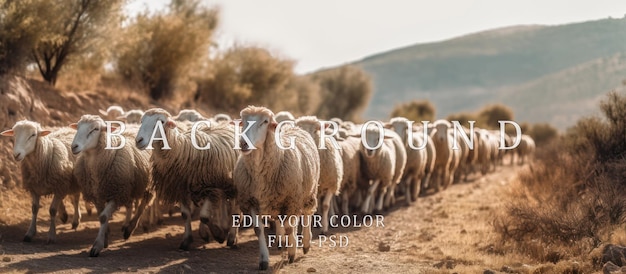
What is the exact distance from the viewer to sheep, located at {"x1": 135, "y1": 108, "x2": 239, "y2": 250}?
371 inches

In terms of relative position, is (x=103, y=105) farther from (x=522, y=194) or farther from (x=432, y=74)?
(x=432, y=74)

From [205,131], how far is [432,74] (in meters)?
150

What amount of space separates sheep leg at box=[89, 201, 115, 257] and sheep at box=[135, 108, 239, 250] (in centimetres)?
73

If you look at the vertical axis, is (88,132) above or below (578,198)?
above

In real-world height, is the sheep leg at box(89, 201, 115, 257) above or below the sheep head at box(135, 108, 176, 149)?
below

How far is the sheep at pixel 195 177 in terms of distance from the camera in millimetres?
9414

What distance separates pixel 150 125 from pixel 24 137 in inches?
95.0

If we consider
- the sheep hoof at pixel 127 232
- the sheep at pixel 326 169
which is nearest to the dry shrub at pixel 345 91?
the sheep at pixel 326 169

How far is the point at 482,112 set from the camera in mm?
54406

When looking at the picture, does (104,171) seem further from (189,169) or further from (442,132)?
(442,132)

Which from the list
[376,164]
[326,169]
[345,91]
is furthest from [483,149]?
[345,91]

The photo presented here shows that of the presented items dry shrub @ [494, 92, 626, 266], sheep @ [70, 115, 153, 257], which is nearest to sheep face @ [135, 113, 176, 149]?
sheep @ [70, 115, 153, 257]

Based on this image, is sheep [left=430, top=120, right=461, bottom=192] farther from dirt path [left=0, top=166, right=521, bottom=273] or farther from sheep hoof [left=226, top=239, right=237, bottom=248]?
sheep hoof [left=226, top=239, right=237, bottom=248]

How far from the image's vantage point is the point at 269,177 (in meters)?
8.49
